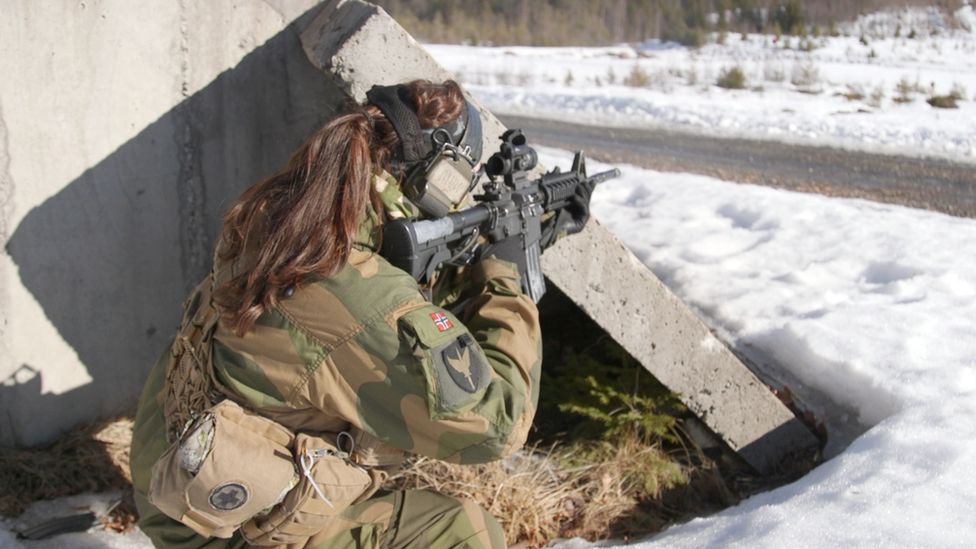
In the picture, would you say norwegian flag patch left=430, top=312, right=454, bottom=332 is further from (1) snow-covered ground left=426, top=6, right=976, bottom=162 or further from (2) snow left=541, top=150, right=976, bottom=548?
(1) snow-covered ground left=426, top=6, right=976, bottom=162

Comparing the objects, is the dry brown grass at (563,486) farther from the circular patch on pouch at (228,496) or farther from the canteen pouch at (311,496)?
the circular patch on pouch at (228,496)

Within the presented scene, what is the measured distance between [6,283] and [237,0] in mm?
1163

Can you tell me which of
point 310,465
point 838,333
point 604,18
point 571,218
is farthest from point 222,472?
point 604,18

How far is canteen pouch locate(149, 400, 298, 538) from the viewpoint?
182 centimetres

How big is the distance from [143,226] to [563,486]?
1.72m

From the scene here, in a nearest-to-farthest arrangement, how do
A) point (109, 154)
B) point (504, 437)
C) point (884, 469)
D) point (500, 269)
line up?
point (504, 437), point (500, 269), point (884, 469), point (109, 154)

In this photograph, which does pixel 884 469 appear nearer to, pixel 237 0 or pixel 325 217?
pixel 325 217

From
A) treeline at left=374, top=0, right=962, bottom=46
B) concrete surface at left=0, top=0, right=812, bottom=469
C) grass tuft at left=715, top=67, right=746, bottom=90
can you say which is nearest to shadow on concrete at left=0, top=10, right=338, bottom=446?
concrete surface at left=0, top=0, right=812, bottom=469

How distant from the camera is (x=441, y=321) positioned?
1889mm

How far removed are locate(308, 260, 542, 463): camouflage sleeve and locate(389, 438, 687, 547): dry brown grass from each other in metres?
1.11

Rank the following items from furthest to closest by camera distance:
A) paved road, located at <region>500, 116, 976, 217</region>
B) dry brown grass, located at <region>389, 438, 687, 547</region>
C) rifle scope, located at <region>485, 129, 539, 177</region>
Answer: paved road, located at <region>500, 116, 976, 217</region> < dry brown grass, located at <region>389, 438, 687, 547</region> < rifle scope, located at <region>485, 129, 539, 177</region>

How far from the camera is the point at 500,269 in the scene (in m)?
2.34

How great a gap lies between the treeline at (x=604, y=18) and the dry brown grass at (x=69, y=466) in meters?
26.2

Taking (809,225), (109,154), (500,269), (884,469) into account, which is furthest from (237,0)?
(809,225)
